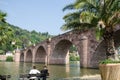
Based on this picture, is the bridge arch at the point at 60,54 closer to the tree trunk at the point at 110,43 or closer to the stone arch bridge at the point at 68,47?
the stone arch bridge at the point at 68,47

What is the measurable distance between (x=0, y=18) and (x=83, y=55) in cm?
2862

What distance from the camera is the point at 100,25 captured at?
22078 millimetres

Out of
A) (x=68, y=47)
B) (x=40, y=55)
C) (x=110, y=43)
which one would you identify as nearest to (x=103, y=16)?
(x=110, y=43)

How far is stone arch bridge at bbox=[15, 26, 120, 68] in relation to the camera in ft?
197

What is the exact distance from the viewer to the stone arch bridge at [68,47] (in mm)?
59969

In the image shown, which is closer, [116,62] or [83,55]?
[116,62]

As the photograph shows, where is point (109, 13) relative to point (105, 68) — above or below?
above

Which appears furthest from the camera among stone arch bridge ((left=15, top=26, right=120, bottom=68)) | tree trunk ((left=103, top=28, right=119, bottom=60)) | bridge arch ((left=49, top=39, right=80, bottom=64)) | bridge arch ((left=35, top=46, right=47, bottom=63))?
bridge arch ((left=35, top=46, right=47, bottom=63))

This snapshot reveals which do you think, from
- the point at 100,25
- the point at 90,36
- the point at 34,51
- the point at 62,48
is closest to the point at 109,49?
the point at 100,25

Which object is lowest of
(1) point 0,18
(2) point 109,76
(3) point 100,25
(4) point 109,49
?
(2) point 109,76

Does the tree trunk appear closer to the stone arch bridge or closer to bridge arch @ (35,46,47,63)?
the stone arch bridge

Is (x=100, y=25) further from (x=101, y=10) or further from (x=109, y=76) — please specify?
(x=109, y=76)

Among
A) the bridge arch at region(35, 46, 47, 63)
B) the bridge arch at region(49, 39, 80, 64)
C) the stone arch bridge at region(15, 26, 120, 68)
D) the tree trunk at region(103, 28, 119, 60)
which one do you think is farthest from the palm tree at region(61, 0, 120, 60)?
the bridge arch at region(35, 46, 47, 63)

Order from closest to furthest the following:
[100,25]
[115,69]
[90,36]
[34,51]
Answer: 1. [115,69]
2. [100,25]
3. [90,36]
4. [34,51]
